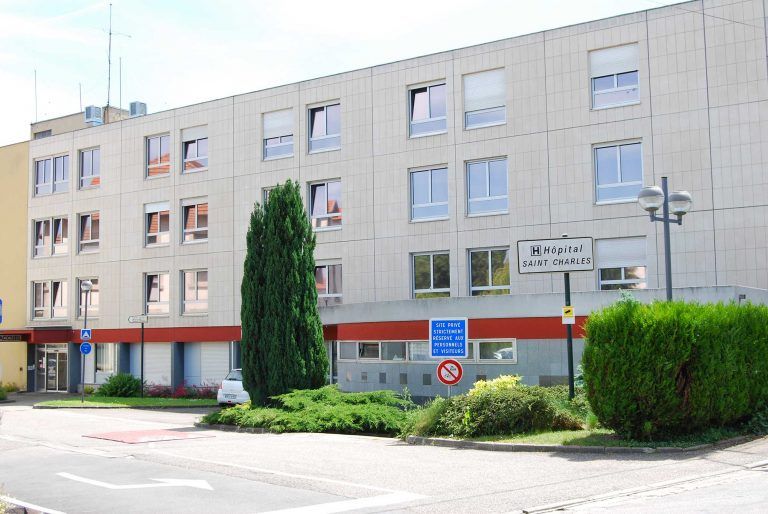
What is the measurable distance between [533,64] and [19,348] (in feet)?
96.0

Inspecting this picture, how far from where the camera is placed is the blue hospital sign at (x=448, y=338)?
18.1m

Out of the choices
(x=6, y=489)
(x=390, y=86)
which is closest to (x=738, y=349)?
(x=6, y=489)

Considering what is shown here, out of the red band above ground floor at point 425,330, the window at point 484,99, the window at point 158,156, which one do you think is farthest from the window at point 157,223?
the window at point 484,99

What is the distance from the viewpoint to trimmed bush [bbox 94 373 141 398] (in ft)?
118

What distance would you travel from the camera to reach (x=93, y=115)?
4394cm

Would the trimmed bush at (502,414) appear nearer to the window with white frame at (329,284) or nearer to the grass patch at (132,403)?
the window with white frame at (329,284)

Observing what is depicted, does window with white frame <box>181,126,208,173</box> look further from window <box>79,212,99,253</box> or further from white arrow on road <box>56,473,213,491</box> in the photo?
white arrow on road <box>56,473,213,491</box>

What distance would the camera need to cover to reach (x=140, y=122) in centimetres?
3888

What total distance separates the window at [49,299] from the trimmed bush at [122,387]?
6.79 metres

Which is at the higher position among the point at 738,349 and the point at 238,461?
the point at 738,349

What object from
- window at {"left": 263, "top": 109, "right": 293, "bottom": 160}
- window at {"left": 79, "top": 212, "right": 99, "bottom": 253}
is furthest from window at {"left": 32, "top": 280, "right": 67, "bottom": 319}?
window at {"left": 263, "top": 109, "right": 293, "bottom": 160}

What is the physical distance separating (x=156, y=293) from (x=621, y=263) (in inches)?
818

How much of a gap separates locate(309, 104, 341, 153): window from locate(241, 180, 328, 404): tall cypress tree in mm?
9285

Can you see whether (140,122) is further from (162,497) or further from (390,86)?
(162,497)
